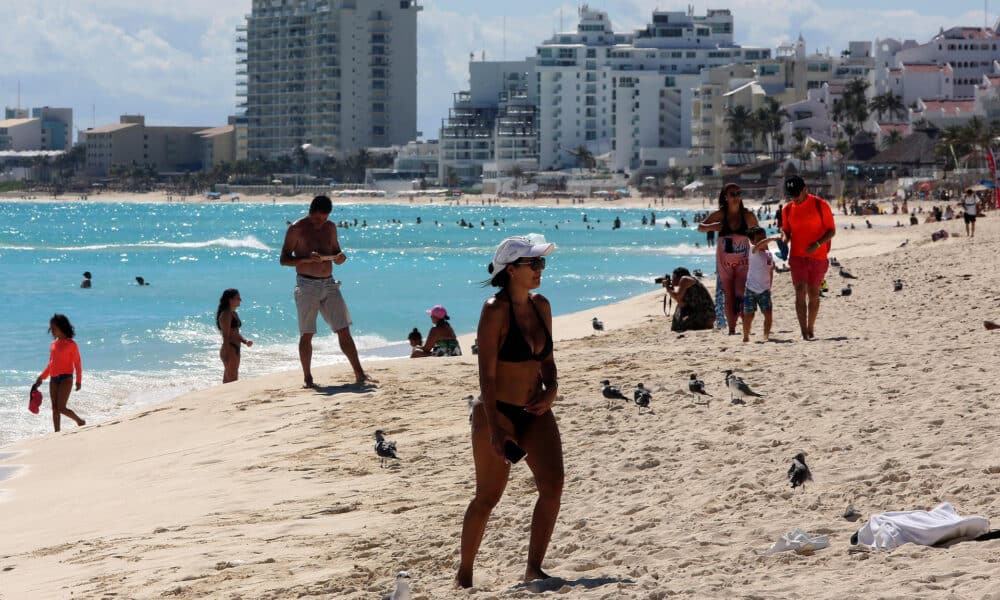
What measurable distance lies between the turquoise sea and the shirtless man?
3.53 m

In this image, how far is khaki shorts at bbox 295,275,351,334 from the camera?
39.0 feet

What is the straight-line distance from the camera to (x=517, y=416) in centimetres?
557

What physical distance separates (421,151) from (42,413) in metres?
184

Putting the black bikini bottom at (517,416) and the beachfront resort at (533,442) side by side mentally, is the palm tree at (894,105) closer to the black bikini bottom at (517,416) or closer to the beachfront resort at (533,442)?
the beachfront resort at (533,442)

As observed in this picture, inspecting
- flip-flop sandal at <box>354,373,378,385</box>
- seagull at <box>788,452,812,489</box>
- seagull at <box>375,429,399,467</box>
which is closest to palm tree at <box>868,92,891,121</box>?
flip-flop sandal at <box>354,373,378,385</box>

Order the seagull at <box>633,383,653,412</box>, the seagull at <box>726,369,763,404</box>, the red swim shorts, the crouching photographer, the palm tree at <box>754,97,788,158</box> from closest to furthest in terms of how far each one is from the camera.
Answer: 1. the seagull at <box>726,369,763,404</box>
2. the seagull at <box>633,383,653,412</box>
3. the red swim shorts
4. the crouching photographer
5. the palm tree at <box>754,97,788,158</box>

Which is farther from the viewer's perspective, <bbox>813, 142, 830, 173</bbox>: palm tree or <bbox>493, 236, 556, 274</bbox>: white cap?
<bbox>813, 142, 830, 173</bbox>: palm tree

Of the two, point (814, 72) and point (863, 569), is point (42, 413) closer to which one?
point (863, 569)

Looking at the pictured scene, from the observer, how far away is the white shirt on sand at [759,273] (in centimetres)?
1259

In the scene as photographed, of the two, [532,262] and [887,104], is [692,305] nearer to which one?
[532,262]

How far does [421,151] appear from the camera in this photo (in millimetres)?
197375

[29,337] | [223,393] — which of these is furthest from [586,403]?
[29,337]

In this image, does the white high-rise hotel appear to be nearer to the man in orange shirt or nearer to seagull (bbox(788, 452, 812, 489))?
the man in orange shirt

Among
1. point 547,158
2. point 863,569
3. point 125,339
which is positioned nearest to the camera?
point 863,569
